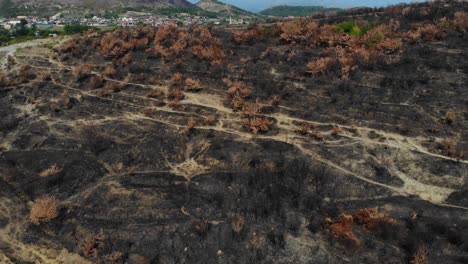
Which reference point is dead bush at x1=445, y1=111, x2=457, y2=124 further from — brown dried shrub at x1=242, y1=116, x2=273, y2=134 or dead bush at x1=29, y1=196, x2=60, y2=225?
dead bush at x1=29, y1=196, x2=60, y2=225

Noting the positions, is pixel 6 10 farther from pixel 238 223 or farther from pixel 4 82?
pixel 238 223

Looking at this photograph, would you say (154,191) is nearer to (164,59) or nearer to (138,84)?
(138,84)

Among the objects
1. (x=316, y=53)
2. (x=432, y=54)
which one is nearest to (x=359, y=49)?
(x=316, y=53)

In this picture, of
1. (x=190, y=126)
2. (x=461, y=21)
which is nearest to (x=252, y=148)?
(x=190, y=126)

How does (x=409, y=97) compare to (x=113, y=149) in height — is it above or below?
above

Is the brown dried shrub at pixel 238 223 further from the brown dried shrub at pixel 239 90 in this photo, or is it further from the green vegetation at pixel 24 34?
the green vegetation at pixel 24 34

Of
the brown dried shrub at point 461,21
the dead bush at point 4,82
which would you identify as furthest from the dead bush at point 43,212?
the brown dried shrub at point 461,21
